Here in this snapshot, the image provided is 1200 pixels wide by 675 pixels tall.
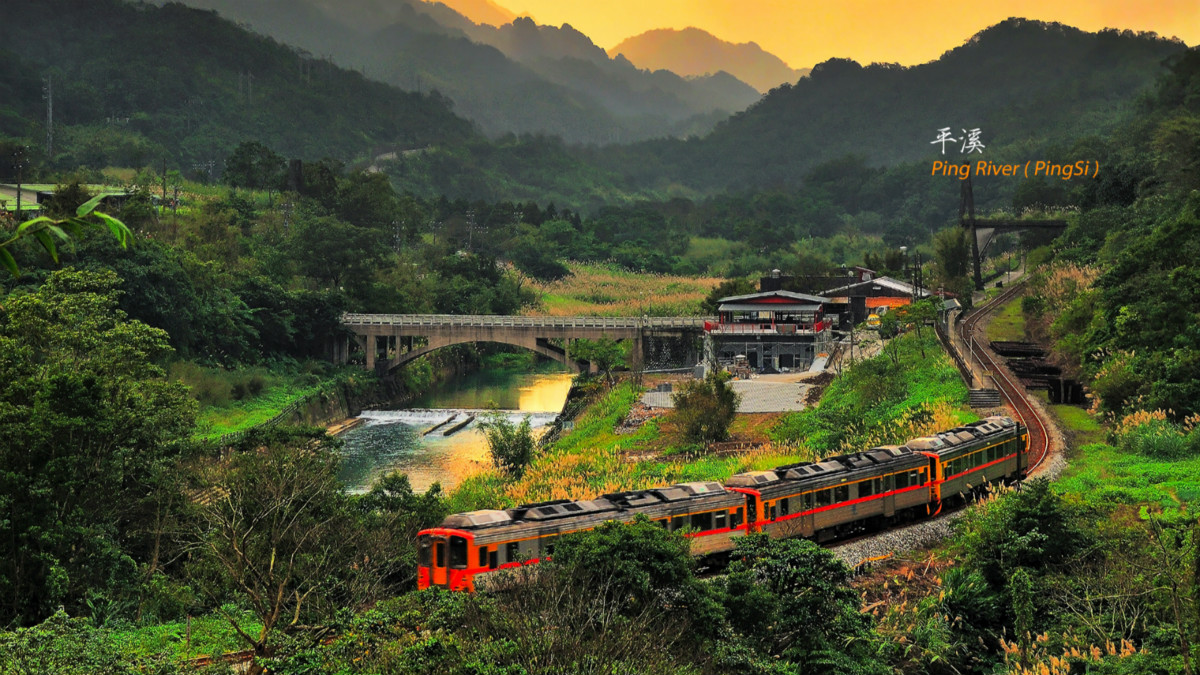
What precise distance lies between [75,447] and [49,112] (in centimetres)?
14323

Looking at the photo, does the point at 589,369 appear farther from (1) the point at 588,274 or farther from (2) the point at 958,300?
(1) the point at 588,274

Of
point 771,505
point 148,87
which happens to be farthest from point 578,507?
point 148,87

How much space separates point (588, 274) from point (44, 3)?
126832 millimetres

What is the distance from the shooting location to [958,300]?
83062 millimetres

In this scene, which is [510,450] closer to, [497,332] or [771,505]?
[771,505]

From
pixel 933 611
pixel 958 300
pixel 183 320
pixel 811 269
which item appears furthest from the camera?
pixel 811 269

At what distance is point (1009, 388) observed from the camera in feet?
166

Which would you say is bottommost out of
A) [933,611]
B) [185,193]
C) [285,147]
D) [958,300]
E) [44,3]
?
[933,611]

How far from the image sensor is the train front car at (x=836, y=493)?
95.5 feet

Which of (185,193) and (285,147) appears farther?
(285,147)

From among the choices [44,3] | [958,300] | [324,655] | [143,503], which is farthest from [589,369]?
[44,3]

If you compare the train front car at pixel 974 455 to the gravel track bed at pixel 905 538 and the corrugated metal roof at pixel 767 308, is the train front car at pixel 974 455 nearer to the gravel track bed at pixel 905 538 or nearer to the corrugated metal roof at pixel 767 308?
the gravel track bed at pixel 905 538

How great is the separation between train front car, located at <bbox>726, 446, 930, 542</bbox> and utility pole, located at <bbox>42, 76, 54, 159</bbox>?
133 metres

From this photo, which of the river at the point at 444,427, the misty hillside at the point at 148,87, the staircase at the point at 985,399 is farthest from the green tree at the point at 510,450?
the misty hillside at the point at 148,87
